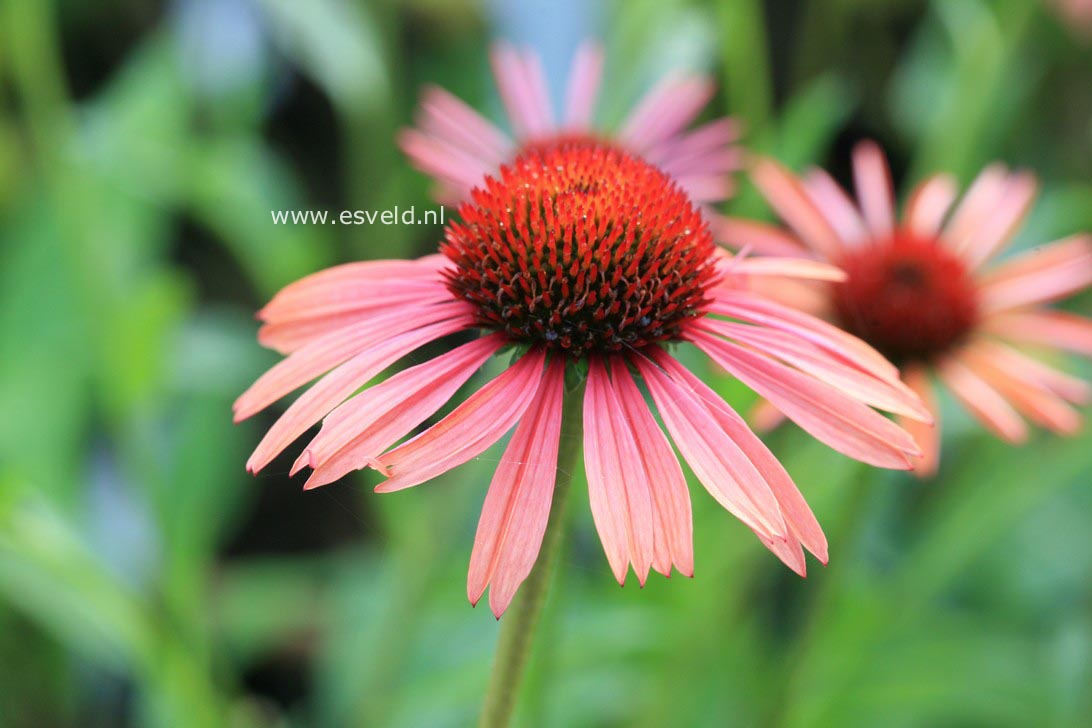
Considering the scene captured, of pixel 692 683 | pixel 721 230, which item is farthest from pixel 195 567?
pixel 721 230

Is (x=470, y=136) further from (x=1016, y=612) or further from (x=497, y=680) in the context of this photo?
(x=1016, y=612)

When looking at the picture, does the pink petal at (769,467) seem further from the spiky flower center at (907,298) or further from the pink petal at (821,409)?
the spiky flower center at (907,298)

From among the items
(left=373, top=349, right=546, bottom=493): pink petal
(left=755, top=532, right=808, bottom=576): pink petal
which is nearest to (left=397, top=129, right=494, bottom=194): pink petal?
(left=373, top=349, right=546, bottom=493): pink petal

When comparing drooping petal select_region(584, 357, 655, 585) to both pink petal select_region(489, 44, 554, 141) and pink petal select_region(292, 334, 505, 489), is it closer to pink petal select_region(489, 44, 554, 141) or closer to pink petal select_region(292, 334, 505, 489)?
pink petal select_region(292, 334, 505, 489)

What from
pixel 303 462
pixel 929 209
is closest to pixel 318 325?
pixel 303 462

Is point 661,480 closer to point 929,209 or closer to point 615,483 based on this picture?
point 615,483

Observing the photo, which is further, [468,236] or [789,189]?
[789,189]

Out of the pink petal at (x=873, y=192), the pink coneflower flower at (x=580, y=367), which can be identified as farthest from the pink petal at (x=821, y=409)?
the pink petal at (x=873, y=192)
